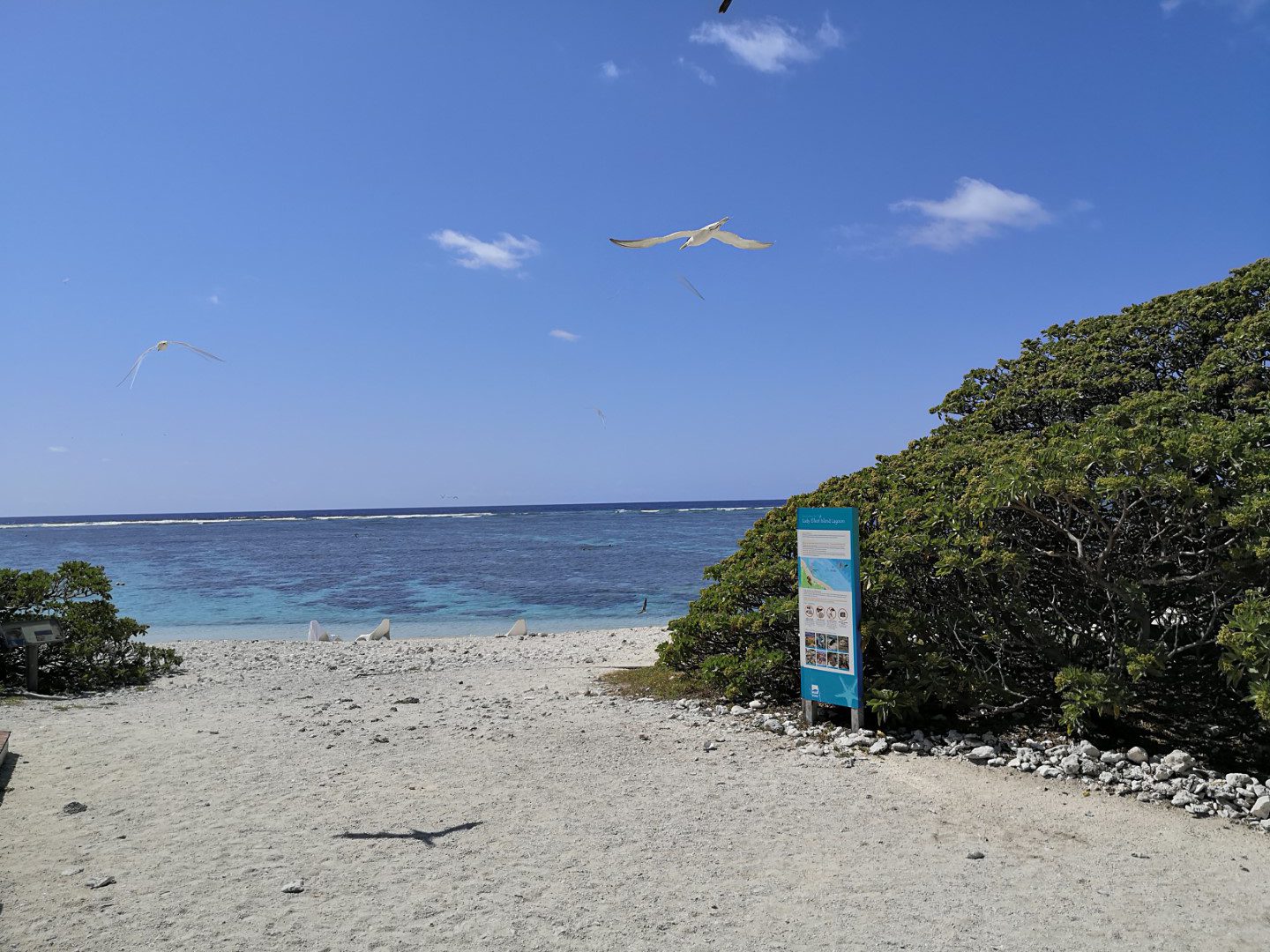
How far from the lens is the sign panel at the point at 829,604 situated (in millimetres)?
7387

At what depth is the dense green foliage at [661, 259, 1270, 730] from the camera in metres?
6.12

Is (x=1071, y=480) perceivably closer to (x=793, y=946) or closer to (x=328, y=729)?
(x=793, y=946)

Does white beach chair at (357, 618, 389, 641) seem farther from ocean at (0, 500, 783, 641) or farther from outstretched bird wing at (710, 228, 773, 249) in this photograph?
outstretched bird wing at (710, 228, 773, 249)

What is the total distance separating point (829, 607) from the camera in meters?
7.60

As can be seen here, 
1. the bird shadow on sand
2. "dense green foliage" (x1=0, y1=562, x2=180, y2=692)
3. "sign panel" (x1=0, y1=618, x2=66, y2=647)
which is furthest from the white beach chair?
the bird shadow on sand

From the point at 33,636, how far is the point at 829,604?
32.1ft

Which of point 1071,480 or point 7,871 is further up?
point 1071,480

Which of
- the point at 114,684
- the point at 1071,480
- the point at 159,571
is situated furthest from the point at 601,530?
the point at 1071,480

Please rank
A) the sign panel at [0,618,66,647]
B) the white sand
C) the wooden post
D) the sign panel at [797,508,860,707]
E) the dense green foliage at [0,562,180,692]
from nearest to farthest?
the white sand
the sign panel at [797,508,860,707]
the sign panel at [0,618,66,647]
the wooden post
the dense green foliage at [0,562,180,692]

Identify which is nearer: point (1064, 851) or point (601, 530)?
point (1064, 851)

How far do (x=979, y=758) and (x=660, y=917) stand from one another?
376 centimetres

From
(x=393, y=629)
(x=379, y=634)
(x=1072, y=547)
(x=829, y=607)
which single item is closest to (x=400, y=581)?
(x=393, y=629)

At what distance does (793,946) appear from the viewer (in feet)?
12.7

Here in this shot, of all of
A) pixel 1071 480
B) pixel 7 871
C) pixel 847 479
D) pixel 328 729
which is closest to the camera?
pixel 7 871
